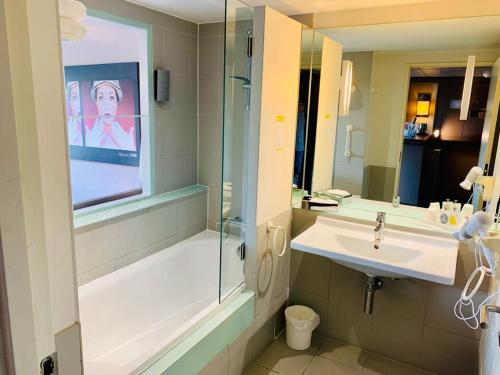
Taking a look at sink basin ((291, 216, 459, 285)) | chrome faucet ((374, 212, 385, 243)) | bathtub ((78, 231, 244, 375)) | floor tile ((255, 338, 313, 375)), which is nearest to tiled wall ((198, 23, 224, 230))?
bathtub ((78, 231, 244, 375))

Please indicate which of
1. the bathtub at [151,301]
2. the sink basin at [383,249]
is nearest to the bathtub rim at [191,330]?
the bathtub at [151,301]

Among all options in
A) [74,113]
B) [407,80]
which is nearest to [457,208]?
[407,80]

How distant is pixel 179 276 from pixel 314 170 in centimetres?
131

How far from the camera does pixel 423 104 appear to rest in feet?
7.31

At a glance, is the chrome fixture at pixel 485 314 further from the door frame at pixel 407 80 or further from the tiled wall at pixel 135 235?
the tiled wall at pixel 135 235

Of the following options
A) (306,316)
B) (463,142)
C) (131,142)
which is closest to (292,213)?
(306,316)

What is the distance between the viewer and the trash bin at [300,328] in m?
2.43

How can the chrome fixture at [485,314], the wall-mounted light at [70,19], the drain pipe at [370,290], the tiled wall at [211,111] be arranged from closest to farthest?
the chrome fixture at [485,314], the wall-mounted light at [70,19], the drain pipe at [370,290], the tiled wall at [211,111]

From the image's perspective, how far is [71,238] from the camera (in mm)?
937

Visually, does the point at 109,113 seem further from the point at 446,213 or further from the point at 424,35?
the point at 446,213

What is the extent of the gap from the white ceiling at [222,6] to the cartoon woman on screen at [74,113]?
2.35ft

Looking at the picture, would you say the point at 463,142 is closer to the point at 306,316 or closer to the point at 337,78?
the point at 337,78

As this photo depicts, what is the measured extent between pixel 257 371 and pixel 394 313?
36.3 inches

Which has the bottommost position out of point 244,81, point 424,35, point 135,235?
point 135,235
